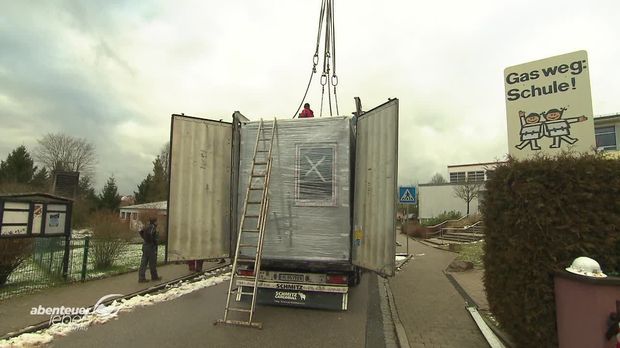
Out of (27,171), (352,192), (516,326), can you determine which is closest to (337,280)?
(352,192)

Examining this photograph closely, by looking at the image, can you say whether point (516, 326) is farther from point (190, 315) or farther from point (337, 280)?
point (190, 315)

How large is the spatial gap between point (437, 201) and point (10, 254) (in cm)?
5420

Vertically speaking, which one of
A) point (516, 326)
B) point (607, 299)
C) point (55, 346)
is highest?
point (607, 299)

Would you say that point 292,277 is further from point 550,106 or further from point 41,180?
point 41,180

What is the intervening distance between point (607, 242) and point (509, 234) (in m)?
0.88

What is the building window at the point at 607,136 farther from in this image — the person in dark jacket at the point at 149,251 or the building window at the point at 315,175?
the person in dark jacket at the point at 149,251

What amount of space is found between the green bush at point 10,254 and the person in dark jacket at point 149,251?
244cm

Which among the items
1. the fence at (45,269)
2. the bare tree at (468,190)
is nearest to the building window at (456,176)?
the bare tree at (468,190)

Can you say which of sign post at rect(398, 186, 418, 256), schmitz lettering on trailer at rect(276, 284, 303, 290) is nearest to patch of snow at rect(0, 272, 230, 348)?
schmitz lettering on trailer at rect(276, 284, 303, 290)

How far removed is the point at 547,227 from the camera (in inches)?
160

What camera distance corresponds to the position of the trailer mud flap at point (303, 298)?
265 inches

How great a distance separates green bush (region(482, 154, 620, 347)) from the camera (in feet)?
12.7

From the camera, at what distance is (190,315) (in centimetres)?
668

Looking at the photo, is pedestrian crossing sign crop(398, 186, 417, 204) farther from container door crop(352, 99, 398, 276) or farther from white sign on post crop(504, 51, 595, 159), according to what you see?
white sign on post crop(504, 51, 595, 159)
